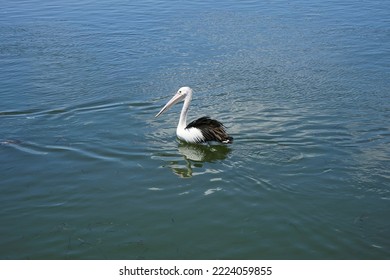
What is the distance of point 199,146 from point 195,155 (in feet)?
0.98

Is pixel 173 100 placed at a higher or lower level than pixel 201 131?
higher

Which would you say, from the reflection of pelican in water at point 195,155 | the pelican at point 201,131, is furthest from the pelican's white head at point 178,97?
the reflection of pelican in water at point 195,155

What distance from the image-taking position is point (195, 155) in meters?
8.49

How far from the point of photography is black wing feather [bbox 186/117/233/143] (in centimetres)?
823

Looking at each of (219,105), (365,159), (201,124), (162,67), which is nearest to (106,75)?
(162,67)

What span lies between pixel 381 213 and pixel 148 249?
2755 mm

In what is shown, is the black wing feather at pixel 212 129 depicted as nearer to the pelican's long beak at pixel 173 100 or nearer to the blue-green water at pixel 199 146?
the blue-green water at pixel 199 146

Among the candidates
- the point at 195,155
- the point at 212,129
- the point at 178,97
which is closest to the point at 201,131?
the point at 212,129

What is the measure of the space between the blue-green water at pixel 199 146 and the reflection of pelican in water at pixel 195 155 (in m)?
0.03

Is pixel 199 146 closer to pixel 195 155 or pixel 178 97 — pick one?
pixel 195 155

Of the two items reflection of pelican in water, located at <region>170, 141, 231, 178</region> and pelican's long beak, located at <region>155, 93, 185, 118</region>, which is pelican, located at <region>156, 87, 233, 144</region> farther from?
pelican's long beak, located at <region>155, 93, 185, 118</region>

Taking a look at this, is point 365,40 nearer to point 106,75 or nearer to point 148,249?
point 106,75

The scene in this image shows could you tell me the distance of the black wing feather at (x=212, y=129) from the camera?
8234 mm

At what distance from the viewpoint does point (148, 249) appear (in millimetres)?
5883
